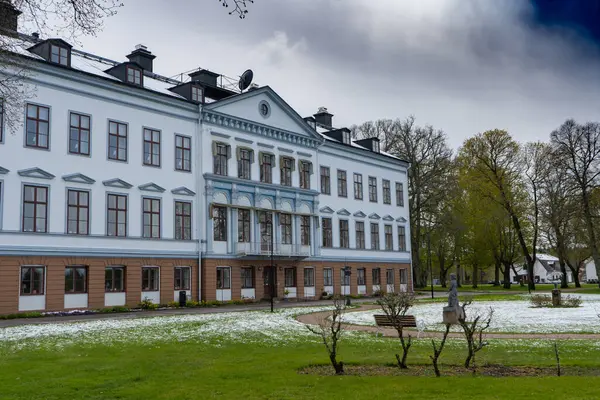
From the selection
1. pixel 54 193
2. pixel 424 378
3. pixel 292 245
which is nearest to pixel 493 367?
pixel 424 378

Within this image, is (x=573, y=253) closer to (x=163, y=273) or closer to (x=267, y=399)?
(x=163, y=273)

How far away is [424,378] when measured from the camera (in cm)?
1166

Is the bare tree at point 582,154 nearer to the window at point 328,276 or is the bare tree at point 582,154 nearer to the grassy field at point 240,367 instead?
the window at point 328,276

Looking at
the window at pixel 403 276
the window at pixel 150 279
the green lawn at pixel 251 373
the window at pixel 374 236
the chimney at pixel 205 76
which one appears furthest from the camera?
the window at pixel 403 276

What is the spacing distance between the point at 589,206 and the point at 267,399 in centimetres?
4631

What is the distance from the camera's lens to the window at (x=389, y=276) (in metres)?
54.0

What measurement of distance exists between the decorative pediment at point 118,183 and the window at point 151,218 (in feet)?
4.36

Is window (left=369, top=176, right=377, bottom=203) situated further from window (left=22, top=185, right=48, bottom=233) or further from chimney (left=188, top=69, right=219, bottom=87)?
window (left=22, top=185, right=48, bottom=233)

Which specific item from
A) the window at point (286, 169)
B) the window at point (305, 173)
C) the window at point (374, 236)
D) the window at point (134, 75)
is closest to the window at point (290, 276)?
the window at point (286, 169)

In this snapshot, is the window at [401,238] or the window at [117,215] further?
the window at [401,238]

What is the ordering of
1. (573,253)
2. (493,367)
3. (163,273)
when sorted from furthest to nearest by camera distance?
(573,253) < (163,273) < (493,367)

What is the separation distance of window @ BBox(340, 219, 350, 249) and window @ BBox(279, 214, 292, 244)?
6336 millimetres

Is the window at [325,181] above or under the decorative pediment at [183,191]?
above

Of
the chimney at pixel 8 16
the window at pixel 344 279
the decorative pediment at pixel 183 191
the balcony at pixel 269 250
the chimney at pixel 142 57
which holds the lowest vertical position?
the window at pixel 344 279
